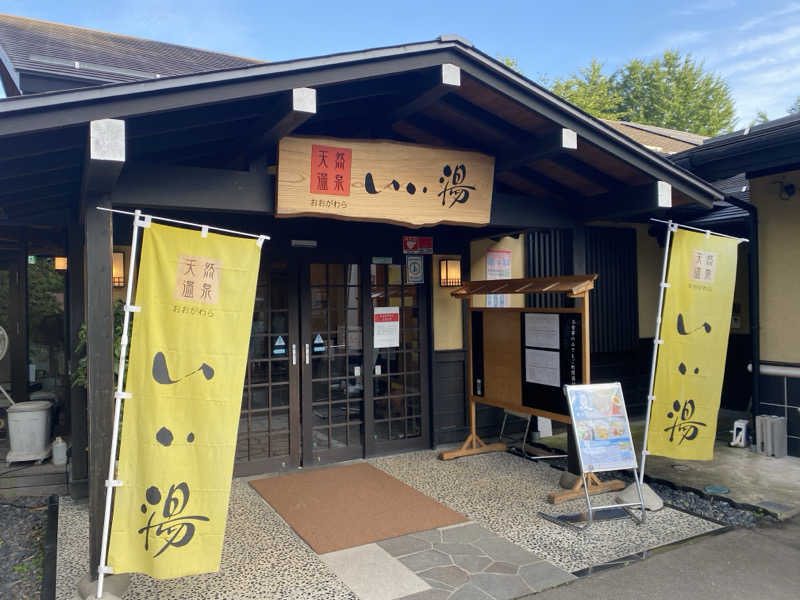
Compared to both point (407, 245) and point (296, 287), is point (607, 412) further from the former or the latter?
point (296, 287)

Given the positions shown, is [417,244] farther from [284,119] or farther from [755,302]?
[755,302]

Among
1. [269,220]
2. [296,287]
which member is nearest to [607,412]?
[296,287]

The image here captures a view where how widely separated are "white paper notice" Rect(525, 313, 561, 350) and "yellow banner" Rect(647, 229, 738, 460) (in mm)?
979

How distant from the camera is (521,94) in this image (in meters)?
4.34

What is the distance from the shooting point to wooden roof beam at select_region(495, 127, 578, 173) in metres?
4.53

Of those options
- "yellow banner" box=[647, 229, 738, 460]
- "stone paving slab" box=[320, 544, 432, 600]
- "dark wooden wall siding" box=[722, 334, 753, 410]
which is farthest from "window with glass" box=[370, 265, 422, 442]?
"dark wooden wall siding" box=[722, 334, 753, 410]

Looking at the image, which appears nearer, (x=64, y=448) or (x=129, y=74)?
(x=64, y=448)

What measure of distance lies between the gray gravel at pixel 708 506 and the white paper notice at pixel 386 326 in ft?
8.95

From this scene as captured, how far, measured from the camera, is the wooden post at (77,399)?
5184mm

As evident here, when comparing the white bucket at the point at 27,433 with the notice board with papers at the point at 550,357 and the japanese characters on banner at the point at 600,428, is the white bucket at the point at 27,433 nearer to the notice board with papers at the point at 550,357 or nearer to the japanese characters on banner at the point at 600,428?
the notice board with papers at the point at 550,357

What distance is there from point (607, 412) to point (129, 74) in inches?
234

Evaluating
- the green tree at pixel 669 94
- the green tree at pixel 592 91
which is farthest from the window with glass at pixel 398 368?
the green tree at pixel 669 94

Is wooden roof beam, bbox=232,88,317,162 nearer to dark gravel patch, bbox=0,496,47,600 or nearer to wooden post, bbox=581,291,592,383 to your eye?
wooden post, bbox=581,291,592,383

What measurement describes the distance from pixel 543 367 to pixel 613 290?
123 inches
